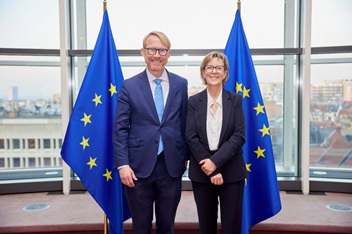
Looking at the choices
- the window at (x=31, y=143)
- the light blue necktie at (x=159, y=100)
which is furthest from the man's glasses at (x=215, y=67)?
the window at (x=31, y=143)

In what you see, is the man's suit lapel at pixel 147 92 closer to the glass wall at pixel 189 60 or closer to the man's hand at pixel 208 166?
the man's hand at pixel 208 166

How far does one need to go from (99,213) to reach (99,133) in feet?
3.27

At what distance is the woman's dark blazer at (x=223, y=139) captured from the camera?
196cm

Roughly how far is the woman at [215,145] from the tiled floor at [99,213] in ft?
3.00

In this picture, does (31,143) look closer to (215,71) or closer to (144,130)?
(144,130)

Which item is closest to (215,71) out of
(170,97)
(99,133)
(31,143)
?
(170,97)

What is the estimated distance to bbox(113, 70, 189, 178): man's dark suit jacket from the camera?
1986 mm

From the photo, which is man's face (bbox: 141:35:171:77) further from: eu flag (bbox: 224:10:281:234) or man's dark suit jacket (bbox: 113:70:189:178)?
eu flag (bbox: 224:10:281:234)

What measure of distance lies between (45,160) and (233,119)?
10.1 ft

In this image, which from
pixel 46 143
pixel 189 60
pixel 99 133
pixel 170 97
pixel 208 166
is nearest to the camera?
pixel 208 166

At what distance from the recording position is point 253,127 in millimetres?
2545

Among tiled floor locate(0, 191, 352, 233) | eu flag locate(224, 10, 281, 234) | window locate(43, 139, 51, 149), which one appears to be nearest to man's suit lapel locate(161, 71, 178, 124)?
eu flag locate(224, 10, 281, 234)

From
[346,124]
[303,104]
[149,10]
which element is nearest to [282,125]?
[303,104]

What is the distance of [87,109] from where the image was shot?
253cm
